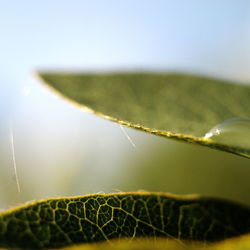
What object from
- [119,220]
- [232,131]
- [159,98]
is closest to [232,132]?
[232,131]

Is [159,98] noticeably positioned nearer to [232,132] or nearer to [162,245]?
[232,132]

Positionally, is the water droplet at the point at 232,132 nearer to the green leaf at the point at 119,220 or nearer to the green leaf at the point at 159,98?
the green leaf at the point at 159,98

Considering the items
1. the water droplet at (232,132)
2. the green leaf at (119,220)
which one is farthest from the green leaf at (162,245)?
the water droplet at (232,132)

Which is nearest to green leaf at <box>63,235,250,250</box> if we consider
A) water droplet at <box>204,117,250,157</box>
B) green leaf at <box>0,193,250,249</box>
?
green leaf at <box>0,193,250,249</box>

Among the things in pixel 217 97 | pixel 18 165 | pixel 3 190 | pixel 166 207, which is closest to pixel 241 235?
pixel 166 207

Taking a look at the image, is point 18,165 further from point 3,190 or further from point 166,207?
point 166,207

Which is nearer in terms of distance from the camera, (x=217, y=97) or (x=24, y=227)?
Result: (x=24, y=227)
